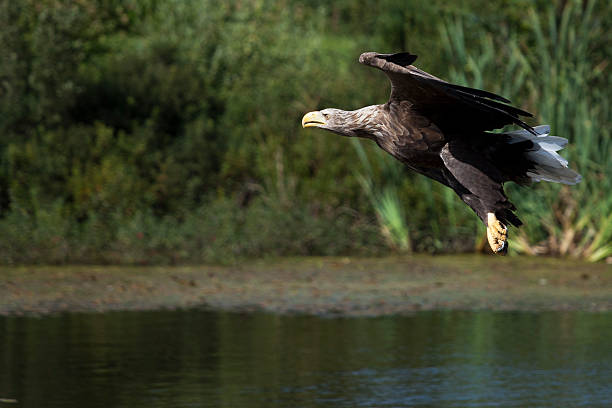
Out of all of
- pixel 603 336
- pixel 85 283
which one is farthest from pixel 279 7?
pixel 603 336

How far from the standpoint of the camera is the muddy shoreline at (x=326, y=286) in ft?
36.8

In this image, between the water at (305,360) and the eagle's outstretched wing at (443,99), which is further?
the water at (305,360)

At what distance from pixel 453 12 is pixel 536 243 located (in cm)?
345

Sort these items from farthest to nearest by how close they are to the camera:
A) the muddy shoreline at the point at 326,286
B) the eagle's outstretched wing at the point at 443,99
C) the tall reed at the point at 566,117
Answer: the tall reed at the point at 566,117 < the muddy shoreline at the point at 326,286 < the eagle's outstretched wing at the point at 443,99

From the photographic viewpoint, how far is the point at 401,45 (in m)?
16.3

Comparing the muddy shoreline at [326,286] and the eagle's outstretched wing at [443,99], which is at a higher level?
the eagle's outstretched wing at [443,99]

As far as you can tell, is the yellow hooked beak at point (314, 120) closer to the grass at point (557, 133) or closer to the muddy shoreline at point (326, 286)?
the muddy shoreline at point (326, 286)

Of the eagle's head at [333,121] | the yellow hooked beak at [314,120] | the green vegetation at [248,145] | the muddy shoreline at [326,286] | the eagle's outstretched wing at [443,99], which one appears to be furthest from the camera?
the green vegetation at [248,145]

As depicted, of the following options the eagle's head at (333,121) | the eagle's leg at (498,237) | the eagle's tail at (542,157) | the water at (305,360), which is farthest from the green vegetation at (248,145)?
the eagle's leg at (498,237)

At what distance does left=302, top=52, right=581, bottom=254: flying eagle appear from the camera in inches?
245

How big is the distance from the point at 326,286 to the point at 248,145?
11.7 feet

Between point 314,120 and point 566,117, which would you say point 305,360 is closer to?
point 314,120

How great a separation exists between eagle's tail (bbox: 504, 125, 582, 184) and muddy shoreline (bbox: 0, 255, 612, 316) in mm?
4134

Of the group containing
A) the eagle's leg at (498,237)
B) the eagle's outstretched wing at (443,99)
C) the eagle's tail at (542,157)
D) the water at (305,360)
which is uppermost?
the eagle's outstretched wing at (443,99)
